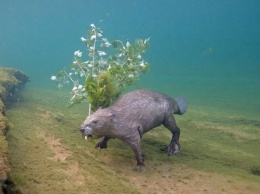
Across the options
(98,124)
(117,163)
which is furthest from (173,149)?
(98,124)

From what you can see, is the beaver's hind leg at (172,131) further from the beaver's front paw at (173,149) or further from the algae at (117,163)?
the algae at (117,163)

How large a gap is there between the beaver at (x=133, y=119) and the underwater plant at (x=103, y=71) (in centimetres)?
53

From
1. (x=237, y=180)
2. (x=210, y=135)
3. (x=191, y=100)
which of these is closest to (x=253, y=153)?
(x=210, y=135)

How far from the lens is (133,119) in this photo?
539 centimetres

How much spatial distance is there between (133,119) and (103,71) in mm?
2039

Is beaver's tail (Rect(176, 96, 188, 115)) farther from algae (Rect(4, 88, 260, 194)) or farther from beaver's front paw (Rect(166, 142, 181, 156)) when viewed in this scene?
beaver's front paw (Rect(166, 142, 181, 156))

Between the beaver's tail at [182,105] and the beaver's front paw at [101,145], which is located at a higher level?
the beaver's tail at [182,105]

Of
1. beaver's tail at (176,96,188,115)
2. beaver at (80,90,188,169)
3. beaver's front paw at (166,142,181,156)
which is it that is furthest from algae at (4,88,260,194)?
beaver's tail at (176,96,188,115)

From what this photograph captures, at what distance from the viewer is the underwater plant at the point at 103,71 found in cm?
601

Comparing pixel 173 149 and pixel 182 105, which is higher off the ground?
pixel 182 105

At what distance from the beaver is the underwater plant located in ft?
1.75

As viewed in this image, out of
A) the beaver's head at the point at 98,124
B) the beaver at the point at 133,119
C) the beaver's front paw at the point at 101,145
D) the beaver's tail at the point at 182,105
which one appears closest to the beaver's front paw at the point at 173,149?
the beaver at the point at 133,119

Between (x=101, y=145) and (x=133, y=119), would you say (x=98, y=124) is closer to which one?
(x=133, y=119)

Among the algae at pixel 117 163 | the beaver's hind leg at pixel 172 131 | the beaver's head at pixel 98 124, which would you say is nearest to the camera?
the algae at pixel 117 163
